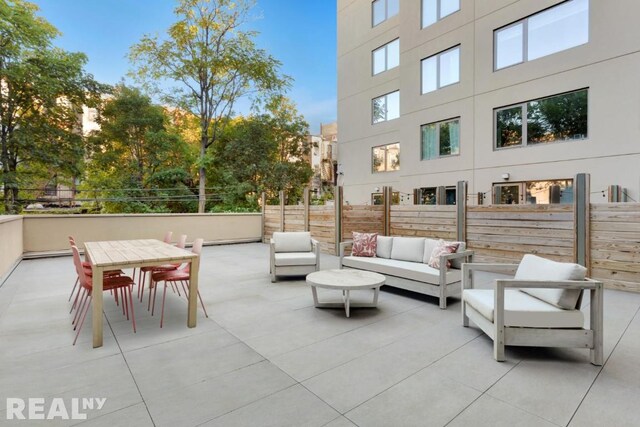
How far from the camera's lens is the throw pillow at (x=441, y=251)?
444 centimetres

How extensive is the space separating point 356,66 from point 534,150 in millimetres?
8239

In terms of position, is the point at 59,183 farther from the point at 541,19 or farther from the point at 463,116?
the point at 541,19

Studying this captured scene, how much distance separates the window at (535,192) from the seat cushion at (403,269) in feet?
14.0

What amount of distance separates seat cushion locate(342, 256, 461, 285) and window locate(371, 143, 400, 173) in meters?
7.56

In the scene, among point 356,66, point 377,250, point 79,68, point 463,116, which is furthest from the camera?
point 356,66

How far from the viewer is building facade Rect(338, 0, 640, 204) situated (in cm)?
685

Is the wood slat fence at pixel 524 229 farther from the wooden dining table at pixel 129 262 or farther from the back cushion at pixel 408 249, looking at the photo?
the wooden dining table at pixel 129 262

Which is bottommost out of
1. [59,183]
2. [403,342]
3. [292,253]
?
[403,342]

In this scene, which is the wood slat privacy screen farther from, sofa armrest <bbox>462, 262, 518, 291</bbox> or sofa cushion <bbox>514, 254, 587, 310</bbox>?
sofa cushion <bbox>514, 254, 587, 310</bbox>

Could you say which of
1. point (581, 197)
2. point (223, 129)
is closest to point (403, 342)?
point (581, 197)

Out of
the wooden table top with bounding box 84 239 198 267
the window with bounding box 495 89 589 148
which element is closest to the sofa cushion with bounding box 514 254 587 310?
the wooden table top with bounding box 84 239 198 267

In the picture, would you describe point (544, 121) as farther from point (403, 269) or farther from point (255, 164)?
point (255, 164)

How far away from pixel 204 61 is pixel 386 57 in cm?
825

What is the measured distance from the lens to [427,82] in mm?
10398
